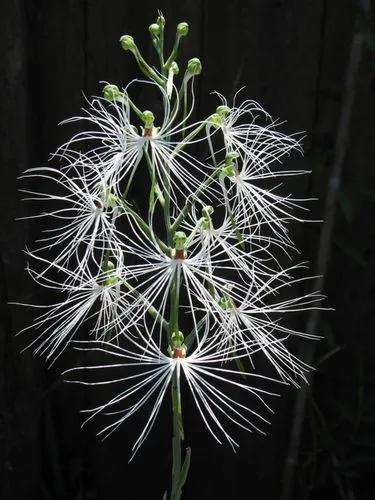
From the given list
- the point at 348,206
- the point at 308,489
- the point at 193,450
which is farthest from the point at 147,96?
the point at 308,489

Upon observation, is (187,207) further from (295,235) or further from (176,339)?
(295,235)

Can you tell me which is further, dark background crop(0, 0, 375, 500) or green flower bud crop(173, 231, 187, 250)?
dark background crop(0, 0, 375, 500)

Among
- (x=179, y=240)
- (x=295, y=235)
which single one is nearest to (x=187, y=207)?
(x=179, y=240)

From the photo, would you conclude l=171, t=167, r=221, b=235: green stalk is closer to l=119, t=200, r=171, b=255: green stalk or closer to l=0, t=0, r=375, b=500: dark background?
l=119, t=200, r=171, b=255: green stalk

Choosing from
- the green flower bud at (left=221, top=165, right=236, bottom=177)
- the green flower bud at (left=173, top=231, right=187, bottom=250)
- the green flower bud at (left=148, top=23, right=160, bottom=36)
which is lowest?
the green flower bud at (left=173, top=231, right=187, bottom=250)

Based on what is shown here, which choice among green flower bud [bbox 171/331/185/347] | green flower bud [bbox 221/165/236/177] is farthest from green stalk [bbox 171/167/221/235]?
green flower bud [bbox 171/331/185/347]

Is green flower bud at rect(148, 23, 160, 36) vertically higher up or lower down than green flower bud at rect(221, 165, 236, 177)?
higher up
